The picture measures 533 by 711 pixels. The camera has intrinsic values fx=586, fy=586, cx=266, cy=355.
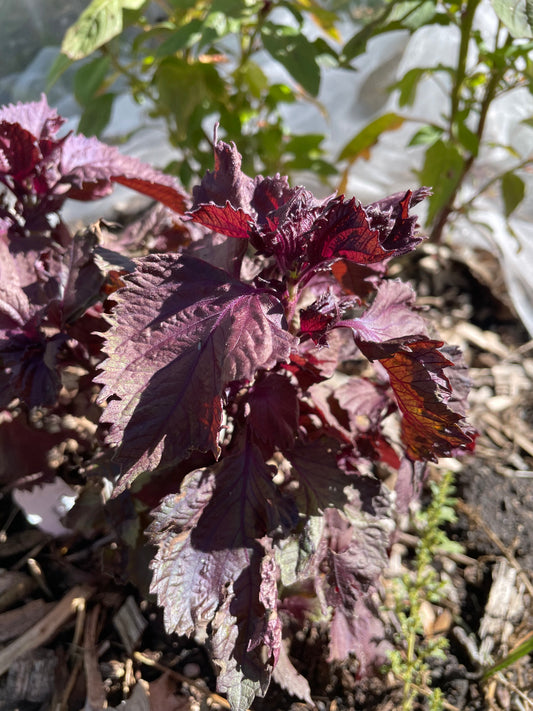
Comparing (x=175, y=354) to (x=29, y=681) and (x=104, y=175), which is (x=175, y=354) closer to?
(x=104, y=175)

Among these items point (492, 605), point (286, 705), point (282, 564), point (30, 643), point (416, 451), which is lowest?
point (492, 605)

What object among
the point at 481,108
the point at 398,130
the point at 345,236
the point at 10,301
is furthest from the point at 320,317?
the point at 398,130

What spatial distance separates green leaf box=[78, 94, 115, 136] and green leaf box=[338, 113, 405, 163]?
68 cm

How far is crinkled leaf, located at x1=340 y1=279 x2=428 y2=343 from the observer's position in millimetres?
771

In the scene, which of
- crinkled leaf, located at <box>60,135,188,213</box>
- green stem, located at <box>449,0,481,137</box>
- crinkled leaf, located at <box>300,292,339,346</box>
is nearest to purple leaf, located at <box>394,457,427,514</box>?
crinkled leaf, located at <box>300,292,339,346</box>

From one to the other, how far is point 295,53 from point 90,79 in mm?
531

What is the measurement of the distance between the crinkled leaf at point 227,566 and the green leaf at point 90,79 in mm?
1128

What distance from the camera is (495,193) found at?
202 centimetres

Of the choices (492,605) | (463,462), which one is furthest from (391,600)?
(463,462)

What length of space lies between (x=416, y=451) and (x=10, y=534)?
909mm

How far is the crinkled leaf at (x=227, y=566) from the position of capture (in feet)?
2.41

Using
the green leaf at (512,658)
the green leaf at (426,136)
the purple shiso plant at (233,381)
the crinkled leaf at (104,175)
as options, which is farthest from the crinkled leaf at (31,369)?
the green leaf at (426,136)

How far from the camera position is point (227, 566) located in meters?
0.76

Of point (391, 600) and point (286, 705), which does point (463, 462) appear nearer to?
point (391, 600)
